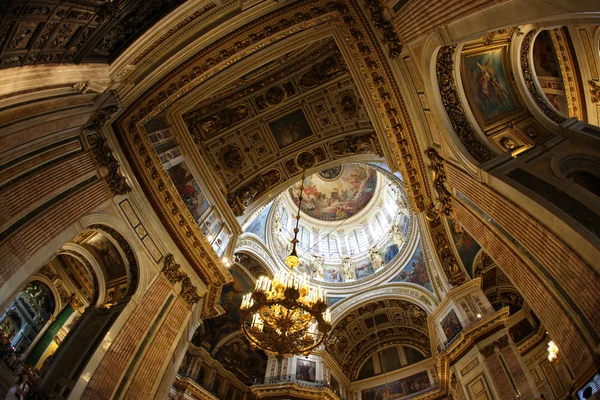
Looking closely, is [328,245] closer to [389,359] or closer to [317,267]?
[317,267]

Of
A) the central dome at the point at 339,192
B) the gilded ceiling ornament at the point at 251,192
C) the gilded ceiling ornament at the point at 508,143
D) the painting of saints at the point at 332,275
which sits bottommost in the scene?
the gilded ceiling ornament at the point at 508,143

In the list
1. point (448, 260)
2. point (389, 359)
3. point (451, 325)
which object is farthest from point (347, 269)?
point (451, 325)

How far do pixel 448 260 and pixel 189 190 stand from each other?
903cm

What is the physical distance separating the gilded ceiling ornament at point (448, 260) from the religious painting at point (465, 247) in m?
0.27

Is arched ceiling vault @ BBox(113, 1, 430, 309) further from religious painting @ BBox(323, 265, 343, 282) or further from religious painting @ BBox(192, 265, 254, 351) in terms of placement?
religious painting @ BBox(323, 265, 343, 282)

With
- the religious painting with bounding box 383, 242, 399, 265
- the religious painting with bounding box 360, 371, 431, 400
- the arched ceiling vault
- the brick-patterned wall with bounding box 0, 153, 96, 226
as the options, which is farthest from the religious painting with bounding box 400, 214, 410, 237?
the brick-patterned wall with bounding box 0, 153, 96, 226

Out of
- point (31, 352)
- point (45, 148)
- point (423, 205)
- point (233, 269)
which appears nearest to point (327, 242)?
point (233, 269)

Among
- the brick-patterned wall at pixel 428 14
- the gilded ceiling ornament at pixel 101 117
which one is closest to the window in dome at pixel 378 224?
the brick-patterned wall at pixel 428 14

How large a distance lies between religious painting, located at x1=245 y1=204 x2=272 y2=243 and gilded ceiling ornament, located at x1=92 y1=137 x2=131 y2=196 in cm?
851

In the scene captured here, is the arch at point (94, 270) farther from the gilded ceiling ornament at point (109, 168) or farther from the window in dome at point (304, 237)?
the window in dome at point (304, 237)

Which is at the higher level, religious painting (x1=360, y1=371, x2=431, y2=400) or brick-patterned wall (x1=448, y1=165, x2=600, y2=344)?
religious painting (x1=360, y1=371, x2=431, y2=400)

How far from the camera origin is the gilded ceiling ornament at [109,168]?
812 centimetres

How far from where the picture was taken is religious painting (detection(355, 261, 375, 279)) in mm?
18734

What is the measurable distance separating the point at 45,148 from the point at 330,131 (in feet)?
26.7
